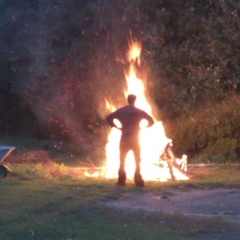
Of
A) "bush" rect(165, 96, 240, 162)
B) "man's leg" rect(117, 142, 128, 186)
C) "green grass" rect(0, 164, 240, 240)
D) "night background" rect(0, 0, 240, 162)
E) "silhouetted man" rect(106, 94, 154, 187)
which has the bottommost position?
"green grass" rect(0, 164, 240, 240)

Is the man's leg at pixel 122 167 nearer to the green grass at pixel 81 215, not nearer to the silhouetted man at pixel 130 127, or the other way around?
the silhouetted man at pixel 130 127

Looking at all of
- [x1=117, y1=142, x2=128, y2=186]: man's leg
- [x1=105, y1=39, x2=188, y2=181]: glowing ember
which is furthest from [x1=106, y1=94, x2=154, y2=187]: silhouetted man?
[x1=105, y1=39, x2=188, y2=181]: glowing ember

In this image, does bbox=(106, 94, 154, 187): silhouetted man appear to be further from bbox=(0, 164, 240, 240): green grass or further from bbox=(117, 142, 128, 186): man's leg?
bbox=(0, 164, 240, 240): green grass

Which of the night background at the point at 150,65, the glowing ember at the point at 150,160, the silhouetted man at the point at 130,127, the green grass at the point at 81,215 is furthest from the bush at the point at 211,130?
the silhouetted man at the point at 130,127

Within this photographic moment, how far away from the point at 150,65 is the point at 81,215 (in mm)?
10853

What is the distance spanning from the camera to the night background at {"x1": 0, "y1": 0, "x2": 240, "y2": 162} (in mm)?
19812

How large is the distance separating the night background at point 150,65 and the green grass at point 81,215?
23.9 ft

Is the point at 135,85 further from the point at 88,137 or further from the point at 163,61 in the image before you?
the point at 88,137

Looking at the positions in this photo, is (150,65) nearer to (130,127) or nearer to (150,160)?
(150,160)

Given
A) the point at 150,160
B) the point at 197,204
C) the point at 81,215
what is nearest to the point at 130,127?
the point at 197,204

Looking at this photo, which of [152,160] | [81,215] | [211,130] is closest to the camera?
[81,215]

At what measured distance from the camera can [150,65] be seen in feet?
65.4

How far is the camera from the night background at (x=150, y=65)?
1981 centimetres

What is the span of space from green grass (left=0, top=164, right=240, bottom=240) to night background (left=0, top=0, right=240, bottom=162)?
287 inches
